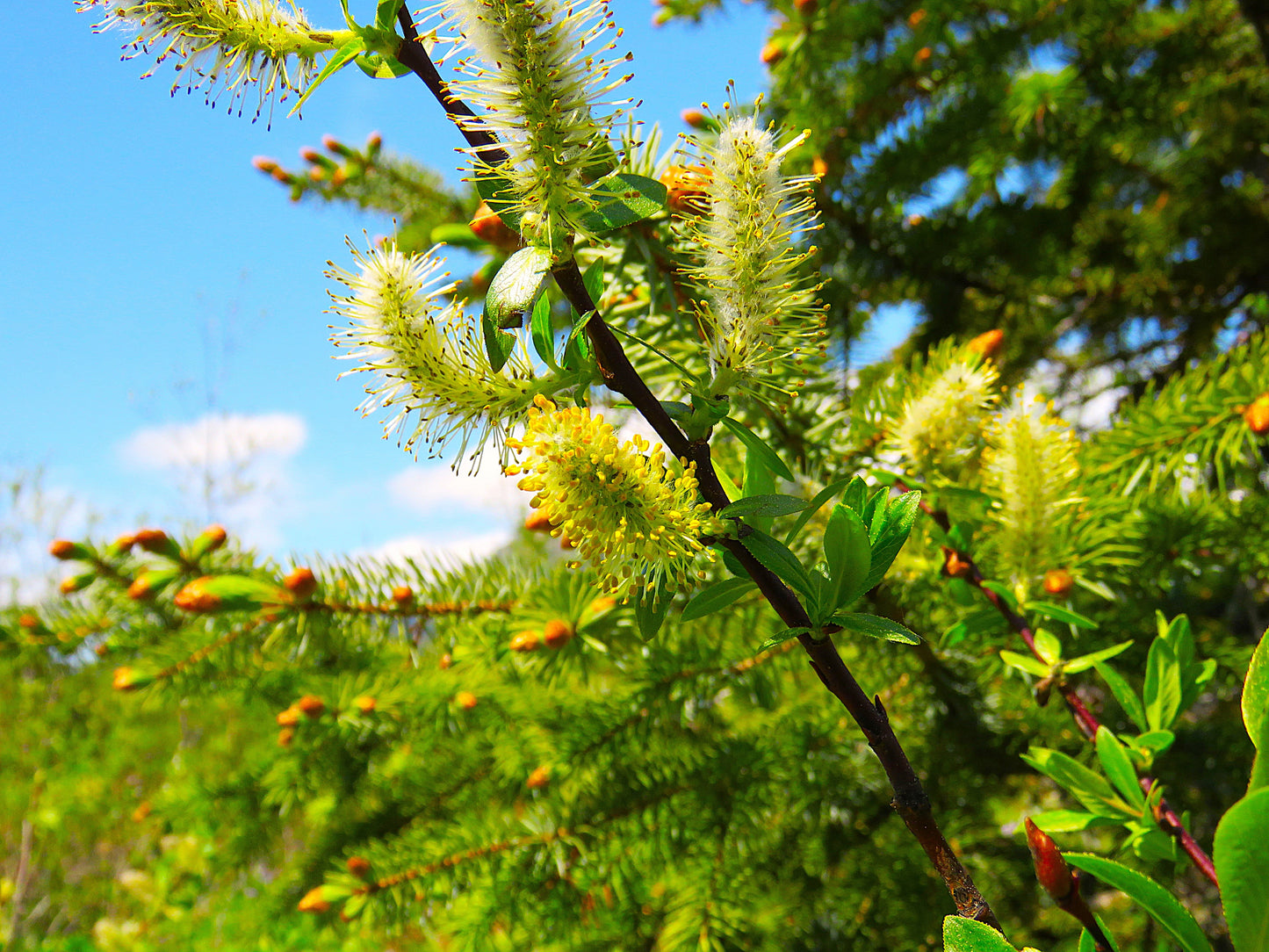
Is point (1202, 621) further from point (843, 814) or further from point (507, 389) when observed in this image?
point (507, 389)

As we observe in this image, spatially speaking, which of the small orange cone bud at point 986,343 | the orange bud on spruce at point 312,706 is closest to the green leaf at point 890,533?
the small orange cone bud at point 986,343

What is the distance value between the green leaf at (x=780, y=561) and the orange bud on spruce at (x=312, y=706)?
2.30 ft

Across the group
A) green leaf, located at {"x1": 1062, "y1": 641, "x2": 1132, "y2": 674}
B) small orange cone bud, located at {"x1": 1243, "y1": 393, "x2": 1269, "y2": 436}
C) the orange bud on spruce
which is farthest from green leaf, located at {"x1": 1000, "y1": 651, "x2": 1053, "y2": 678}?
the orange bud on spruce

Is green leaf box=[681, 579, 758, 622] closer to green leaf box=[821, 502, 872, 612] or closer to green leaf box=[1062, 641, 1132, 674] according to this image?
green leaf box=[821, 502, 872, 612]

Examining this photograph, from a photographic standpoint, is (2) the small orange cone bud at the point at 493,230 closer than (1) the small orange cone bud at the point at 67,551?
Yes

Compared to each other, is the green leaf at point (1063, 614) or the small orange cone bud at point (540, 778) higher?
the small orange cone bud at point (540, 778)

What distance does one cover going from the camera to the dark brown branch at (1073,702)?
1.36 ft

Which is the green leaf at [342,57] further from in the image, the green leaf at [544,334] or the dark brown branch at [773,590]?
the green leaf at [544,334]

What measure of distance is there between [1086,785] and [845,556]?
0.25 meters

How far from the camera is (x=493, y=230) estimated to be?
50cm

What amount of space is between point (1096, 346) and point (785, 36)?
1.19 metres

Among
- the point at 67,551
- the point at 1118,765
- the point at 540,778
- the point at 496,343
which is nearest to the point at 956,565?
the point at 1118,765

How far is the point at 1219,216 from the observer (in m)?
1.53

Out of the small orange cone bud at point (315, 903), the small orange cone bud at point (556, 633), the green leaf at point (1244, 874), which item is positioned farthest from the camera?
the small orange cone bud at point (315, 903)
